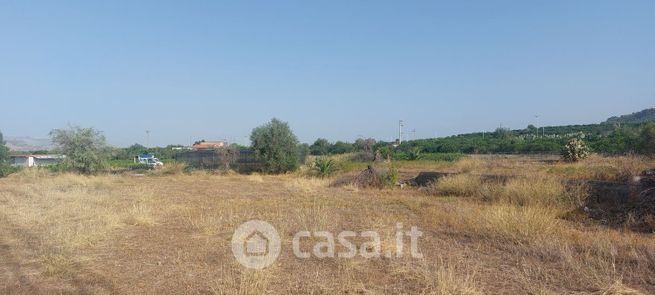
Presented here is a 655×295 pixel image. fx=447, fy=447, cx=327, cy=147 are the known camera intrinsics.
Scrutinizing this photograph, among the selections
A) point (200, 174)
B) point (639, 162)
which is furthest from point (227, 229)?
point (200, 174)

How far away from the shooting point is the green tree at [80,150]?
28159 mm

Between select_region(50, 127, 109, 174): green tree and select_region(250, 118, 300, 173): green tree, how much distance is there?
34.0 ft

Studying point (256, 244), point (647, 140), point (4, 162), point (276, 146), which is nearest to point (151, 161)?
point (4, 162)

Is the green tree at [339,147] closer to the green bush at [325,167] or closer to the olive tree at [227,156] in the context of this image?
the olive tree at [227,156]

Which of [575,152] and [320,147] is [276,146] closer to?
[575,152]

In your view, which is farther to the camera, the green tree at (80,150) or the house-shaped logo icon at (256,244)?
the green tree at (80,150)

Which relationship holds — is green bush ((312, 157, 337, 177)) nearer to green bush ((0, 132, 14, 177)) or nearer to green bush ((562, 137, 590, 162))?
green bush ((562, 137, 590, 162))

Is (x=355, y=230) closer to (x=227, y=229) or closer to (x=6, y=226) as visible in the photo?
(x=227, y=229)

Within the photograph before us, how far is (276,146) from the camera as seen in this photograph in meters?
32.3

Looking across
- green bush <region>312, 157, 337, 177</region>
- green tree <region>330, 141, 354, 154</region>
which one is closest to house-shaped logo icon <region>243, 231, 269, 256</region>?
green bush <region>312, 157, 337, 177</region>

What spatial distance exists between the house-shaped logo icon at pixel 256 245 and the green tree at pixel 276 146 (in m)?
24.7

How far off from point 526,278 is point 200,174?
29.3 m

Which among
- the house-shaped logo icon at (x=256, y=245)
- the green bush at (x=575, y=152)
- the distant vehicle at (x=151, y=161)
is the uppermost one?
the green bush at (x=575, y=152)

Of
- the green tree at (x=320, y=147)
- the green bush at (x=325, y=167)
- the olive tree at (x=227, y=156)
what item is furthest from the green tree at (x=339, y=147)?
the green bush at (x=325, y=167)
